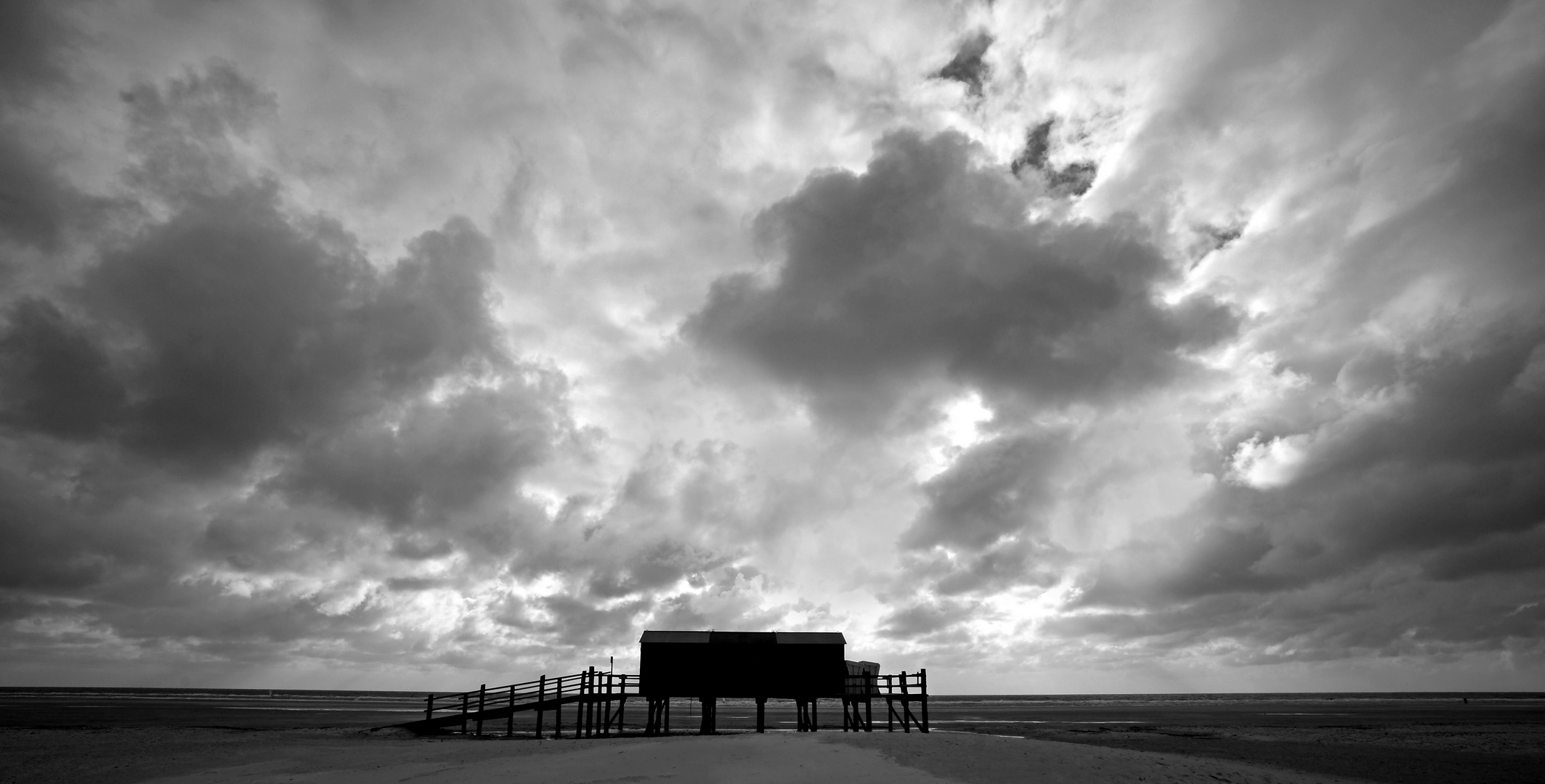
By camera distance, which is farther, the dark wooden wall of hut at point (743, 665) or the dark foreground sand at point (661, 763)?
the dark wooden wall of hut at point (743, 665)

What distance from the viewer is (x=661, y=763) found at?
20.2m

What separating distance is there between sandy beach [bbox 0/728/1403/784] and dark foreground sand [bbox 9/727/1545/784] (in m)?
0.06

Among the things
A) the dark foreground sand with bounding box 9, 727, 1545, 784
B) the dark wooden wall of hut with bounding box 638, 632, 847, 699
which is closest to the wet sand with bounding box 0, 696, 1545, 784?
the dark foreground sand with bounding box 9, 727, 1545, 784

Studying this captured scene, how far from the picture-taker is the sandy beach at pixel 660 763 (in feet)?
61.7

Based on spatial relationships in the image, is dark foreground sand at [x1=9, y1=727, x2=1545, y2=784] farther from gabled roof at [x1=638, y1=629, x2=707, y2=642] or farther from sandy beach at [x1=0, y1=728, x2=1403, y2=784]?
gabled roof at [x1=638, y1=629, x2=707, y2=642]

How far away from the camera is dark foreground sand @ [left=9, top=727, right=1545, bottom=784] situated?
18.8 metres

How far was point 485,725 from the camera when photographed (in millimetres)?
51000

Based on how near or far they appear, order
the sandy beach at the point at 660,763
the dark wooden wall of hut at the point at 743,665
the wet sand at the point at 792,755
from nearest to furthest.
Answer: the sandy beach at the point at 660,763 → the wet sand at the point at 792,755 → the dark wooden wall of hut at the point at 743,665

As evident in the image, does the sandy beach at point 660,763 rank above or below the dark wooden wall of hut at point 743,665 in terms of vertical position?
below

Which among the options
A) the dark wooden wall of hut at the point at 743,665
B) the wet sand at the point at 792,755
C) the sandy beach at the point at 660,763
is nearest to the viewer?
the sandy beach at the point at 660,763

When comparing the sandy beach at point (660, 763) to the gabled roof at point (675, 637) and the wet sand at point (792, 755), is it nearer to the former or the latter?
the wet sand at point (792, 755)

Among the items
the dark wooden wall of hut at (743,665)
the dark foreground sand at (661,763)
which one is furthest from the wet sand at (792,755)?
the dark wooden wall of hut at (743,665)

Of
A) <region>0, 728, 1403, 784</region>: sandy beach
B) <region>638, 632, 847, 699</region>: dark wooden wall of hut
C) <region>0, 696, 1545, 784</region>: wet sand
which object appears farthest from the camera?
<region>638, 632, 847, 699</region>: dark wooden wall of hut

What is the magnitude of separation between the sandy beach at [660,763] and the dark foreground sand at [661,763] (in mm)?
64
